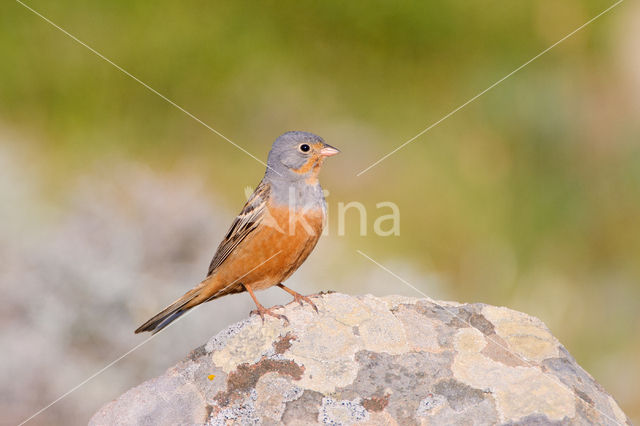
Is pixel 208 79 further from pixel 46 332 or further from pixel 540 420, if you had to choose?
pixel 540 420

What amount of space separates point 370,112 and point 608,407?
5475mm

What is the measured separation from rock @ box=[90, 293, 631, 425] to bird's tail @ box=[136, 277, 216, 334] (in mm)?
1044

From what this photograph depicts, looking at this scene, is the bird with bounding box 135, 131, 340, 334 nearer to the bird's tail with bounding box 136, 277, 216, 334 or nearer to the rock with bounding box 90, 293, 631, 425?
the bird's tail with bounding box 136, 277, 216, 334

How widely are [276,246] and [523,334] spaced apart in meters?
2.01

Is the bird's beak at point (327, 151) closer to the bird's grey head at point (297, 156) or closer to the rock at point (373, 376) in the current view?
the bird's grey head at point (297, 156)

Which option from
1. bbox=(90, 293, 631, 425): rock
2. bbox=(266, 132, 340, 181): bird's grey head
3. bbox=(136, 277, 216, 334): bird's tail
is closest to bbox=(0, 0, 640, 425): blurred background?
bbox=(136, 277, 216, 334): bird's tail

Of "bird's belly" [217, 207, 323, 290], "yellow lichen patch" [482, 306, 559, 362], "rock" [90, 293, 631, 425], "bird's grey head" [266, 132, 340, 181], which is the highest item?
"bird's grey head" [266, 132, 340, 181]

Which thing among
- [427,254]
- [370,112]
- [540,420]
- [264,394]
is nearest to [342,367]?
[264,394]

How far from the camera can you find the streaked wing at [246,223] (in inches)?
238

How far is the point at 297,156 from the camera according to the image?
631 centimetres

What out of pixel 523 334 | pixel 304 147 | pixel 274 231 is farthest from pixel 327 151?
pixel 523 334

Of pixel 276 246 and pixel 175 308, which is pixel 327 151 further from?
pixel 175 308

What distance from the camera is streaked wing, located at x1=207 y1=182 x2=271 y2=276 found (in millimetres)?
6043

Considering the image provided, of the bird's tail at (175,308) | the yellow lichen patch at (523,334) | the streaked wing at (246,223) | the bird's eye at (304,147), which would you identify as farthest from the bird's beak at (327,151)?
the yellow lichen patch at (523,334)
